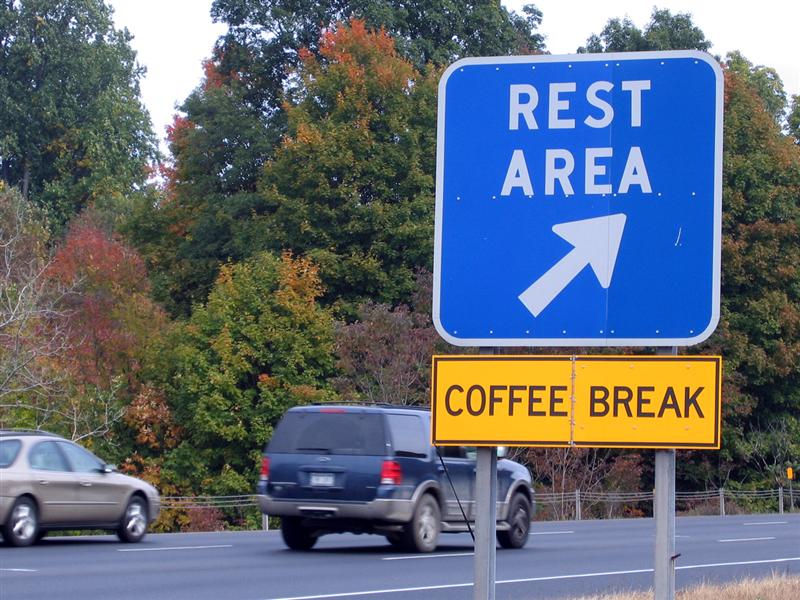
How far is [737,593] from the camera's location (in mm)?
11492

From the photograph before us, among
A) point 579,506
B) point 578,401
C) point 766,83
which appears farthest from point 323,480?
point 766,83

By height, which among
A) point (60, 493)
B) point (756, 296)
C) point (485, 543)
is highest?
point (756, 296)

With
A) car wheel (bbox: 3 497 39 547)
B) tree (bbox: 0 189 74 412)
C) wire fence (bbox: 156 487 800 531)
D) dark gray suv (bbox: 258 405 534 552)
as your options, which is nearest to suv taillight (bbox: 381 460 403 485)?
dark gray suv (bbox: 258 405 534 552)

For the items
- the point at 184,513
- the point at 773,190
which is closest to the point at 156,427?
the point at 184,513

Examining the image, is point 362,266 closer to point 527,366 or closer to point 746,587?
point 746,587

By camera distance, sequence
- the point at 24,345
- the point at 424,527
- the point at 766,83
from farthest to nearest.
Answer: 1. the point at 766,83
2. the point at 24,345
3. the point at 424,527

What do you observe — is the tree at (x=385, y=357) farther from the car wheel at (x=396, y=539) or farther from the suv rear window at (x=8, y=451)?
the suv rear window at (x=8, y=451)

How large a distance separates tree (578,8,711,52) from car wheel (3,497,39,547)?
35.0 metres

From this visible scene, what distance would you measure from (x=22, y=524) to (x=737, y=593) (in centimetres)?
923

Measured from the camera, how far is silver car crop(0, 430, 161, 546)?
56.5 ft

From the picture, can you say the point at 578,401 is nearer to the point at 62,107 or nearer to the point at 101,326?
the point at 101,326

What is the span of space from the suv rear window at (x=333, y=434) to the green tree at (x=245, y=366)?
1789 cm

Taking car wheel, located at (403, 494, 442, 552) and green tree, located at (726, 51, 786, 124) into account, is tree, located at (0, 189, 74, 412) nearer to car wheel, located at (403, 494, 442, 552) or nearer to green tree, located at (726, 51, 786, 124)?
car wheel, located at (403, 494, 442, 552)

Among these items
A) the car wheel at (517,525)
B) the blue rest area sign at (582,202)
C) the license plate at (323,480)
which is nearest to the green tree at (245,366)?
the car wheel at (517,525)
